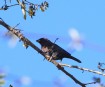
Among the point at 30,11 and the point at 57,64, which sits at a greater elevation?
the point at 30,11

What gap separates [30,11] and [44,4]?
27cm

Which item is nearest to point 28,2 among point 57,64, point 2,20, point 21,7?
point 21,7

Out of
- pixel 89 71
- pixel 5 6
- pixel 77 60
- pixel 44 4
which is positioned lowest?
pixel 89 71

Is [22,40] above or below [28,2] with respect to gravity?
below

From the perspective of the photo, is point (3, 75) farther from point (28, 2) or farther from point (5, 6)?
point (28, 2)

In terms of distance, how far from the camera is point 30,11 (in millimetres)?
4617

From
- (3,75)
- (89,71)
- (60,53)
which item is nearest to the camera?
(3,75)

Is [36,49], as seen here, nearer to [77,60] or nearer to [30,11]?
[30,11]

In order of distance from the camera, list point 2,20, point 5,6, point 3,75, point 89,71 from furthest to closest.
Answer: point 5,6 < point 2,20 < point 89,71 < point 3,75

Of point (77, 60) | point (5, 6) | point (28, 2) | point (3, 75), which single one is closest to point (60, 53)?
point (77, 60)

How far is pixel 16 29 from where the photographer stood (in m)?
3.86

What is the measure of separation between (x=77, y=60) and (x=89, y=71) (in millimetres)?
2892

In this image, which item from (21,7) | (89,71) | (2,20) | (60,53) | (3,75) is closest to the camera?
(3,75)

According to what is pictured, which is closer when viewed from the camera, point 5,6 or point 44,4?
point 5,6
